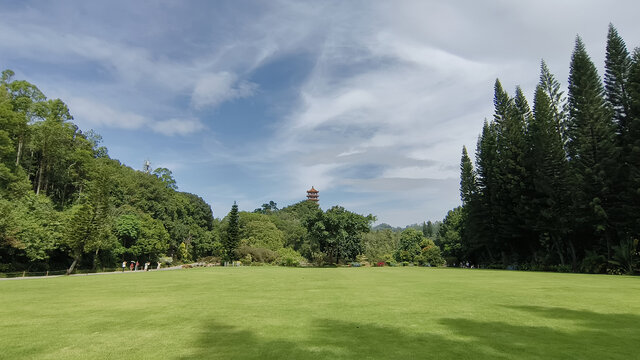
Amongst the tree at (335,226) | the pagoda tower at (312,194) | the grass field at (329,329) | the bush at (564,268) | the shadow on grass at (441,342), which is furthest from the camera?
the pagoda tower at (312,194)

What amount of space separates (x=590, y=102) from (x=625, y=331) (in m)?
28.5

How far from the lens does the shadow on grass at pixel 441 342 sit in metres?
4.47

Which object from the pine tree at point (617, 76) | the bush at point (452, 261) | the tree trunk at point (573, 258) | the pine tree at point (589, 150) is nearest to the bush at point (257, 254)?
the bush at point (452, 261)

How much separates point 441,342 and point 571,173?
30.1 metres

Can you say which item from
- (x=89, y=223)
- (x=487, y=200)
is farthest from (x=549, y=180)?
(x=89, y=223)

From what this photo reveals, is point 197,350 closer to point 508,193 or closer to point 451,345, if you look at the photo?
point 451,345

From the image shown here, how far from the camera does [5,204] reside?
2505cm

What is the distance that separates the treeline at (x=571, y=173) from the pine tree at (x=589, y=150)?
6 cm

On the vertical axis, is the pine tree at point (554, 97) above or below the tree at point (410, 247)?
above

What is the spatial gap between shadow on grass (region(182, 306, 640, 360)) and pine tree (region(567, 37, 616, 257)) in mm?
24560

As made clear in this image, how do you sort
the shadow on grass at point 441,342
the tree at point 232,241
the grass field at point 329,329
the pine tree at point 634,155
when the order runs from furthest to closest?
the tree at point 232,241
the pine tree at point 634,155
the grass field at point 329,329
the shadow on grass at point 441,342

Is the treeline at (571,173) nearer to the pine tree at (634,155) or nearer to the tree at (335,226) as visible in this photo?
the pine tree at (634,155)

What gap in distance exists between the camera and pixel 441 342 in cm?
503

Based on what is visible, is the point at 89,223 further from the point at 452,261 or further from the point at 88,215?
the point at 452,261
